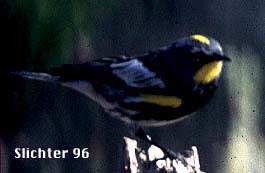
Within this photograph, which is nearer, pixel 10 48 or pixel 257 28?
pixel 10 48

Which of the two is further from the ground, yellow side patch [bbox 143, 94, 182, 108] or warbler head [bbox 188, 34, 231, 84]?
warbler head [bbox 188, 34, 231, 84]

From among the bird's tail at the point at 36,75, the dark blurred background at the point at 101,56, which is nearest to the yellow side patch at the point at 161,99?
the dark blurred background at the point at 101,56

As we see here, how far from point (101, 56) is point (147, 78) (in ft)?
0.61

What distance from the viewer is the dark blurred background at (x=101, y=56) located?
2.40 m

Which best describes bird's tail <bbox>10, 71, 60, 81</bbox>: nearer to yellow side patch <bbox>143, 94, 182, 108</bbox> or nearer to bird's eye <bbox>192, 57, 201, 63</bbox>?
yellow side patch <bbox>143, 94, 182, 108</bbox>

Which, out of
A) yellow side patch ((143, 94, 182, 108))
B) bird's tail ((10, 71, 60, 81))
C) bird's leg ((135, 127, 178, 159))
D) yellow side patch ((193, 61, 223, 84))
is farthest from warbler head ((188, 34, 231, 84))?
bird's tail ((10, 71, 60, 81))

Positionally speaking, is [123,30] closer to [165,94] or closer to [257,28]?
[165,94]

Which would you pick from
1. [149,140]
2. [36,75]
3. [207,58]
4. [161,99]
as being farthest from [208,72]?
[36,75]

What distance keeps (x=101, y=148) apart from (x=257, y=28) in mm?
745

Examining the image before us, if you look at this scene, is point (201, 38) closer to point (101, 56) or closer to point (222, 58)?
point (222, 58)

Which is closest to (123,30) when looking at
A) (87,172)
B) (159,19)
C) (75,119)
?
(159,19)

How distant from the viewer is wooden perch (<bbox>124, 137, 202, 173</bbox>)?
245 cm

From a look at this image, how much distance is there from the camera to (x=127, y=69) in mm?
2422

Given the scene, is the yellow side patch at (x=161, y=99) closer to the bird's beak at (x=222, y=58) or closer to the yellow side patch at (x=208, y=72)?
the yellow side patch at (x=208, y=72)
